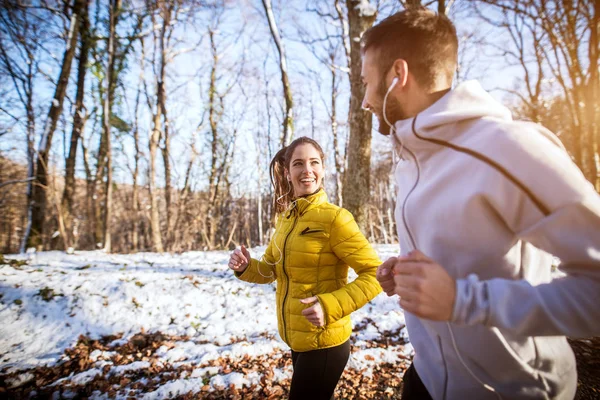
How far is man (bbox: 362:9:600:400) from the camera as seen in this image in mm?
736

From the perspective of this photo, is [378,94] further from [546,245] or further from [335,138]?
[335,138]

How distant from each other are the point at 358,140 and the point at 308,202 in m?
4.42

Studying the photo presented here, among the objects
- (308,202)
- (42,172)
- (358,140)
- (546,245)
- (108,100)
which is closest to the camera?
(546,245)

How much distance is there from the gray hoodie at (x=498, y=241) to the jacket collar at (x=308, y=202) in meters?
0.89

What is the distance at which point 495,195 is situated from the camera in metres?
0.84

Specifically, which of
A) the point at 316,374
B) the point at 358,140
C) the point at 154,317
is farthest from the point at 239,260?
the point at 358,140

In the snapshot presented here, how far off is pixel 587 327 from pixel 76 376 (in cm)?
473

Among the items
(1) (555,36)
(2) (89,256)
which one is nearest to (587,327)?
(2) (89,256)

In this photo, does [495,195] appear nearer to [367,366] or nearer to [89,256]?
[367,366]

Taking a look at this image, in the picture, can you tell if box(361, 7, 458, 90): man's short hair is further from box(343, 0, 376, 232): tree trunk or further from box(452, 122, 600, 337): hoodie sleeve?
box(343, 0, 376, 232): tree trunk

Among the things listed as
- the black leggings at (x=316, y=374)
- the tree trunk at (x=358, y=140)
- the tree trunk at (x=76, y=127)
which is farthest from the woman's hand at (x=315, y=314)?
the tree trunk at (x=76, y=127)

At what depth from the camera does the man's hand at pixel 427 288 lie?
0.80 m

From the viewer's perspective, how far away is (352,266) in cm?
184

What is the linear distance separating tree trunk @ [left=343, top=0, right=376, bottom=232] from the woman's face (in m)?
4.04
